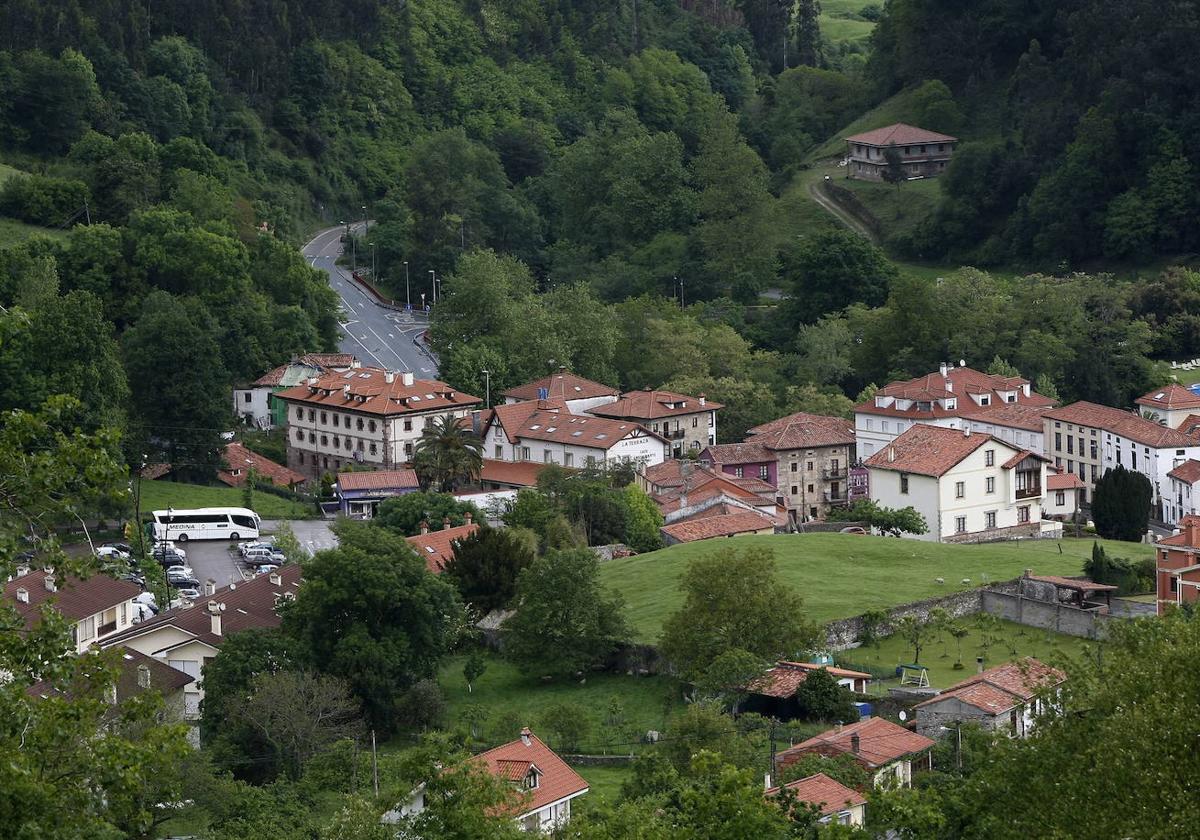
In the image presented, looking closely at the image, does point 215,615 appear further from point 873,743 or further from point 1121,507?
point 1121,507

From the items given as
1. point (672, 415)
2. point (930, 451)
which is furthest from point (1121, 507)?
point (672, 415)

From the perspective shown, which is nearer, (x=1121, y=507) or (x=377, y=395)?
(x=1121, y=507)

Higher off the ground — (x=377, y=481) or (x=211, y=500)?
(x=377, y=481)

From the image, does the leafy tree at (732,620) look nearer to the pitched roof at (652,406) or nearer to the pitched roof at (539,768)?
the pitched roof at (539,768)

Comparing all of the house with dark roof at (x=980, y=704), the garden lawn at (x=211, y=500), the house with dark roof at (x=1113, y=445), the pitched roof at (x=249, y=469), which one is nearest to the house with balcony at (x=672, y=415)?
the pitched roof at (x=249, y=469)

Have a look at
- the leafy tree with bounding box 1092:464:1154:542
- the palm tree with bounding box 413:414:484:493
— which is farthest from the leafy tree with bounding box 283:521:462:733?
the leafy tree with bounding box 1092:464:1154:542

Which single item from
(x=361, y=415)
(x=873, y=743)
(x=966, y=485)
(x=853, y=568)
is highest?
(x=361, y=415)
